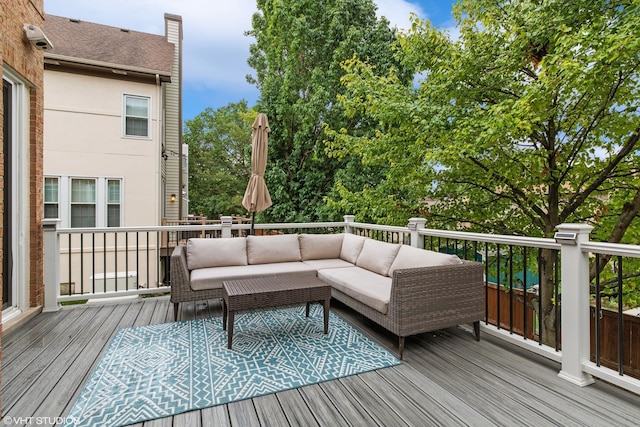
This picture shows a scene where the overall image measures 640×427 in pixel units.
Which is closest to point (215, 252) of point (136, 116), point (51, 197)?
point (51, 197)

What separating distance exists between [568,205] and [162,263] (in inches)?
370

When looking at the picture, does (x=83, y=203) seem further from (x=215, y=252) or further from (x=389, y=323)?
(x=389, y=323)

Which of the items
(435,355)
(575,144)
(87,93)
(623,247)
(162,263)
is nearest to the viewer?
(623,247)

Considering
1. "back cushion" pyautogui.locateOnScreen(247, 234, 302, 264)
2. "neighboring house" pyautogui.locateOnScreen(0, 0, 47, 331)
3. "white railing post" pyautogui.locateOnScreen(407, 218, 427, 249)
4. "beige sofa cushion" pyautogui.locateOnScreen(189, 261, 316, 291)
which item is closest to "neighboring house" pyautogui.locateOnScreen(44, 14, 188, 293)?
"neighboring house" pyautogui.locateOnScreen(0, 0, 47, 331)

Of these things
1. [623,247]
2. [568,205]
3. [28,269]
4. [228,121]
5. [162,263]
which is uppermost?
[228,121]

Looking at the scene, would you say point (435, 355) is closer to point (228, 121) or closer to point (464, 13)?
point (464, 13)

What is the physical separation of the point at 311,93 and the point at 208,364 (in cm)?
892

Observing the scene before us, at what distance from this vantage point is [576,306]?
7.93ft

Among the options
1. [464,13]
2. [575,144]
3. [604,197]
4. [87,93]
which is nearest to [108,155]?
[87,93]

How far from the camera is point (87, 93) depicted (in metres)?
7.82

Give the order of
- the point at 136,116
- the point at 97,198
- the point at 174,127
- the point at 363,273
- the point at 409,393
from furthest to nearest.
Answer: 1. the point at 174,127
2. the point at 136,116
3. the point at 97,198
4. the point at 363,273
5. the point at 409,393

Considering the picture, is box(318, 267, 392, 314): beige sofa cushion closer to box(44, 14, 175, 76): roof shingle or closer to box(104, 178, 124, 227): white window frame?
box(104, 178, 124, 227): white window frame

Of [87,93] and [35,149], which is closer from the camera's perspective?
[35,149]

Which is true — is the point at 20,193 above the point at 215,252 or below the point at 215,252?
above
